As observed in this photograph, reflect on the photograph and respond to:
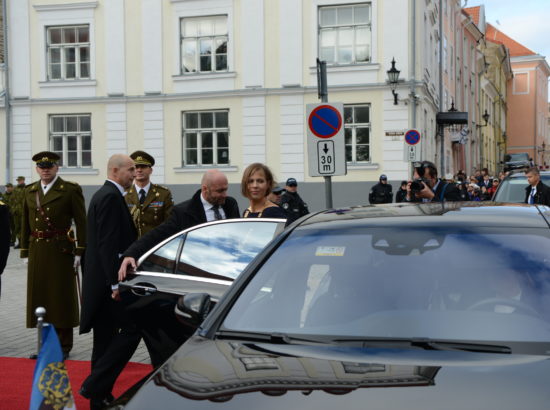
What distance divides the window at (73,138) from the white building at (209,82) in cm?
4

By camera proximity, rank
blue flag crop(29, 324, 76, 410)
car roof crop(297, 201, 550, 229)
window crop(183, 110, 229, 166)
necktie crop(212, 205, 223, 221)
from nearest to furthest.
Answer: blue flag crop(29, 324, 76, 410) → car roof crop(297, 201, 550, 229) → necktie crop(212, 205, 223, 221) → window crop(183, 110, 229, 166)

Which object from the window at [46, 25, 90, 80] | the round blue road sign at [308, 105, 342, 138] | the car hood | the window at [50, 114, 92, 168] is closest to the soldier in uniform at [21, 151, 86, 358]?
the round blue road sign at [308, 105, 342, 138]

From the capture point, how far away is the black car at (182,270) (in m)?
5.25

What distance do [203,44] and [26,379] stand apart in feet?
67.3

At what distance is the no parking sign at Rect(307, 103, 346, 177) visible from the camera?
10164 mm

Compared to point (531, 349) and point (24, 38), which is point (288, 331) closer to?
point (531, 349)

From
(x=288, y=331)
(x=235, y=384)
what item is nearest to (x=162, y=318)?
(x=288, y=331)

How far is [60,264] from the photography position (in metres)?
7.44

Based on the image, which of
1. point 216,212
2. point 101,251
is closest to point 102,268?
point 101,251

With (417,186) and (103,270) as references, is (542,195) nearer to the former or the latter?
(417,186)

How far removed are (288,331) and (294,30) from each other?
886 inches

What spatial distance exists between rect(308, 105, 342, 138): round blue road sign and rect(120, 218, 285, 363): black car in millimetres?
4940

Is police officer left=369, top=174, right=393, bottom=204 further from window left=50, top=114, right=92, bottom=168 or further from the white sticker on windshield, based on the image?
the white sticker on windshield

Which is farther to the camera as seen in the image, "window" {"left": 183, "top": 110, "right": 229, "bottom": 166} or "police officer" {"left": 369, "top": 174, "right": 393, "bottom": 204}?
"window" {"left": 183, "top": 110, "right": 229, "bottom": 166}
